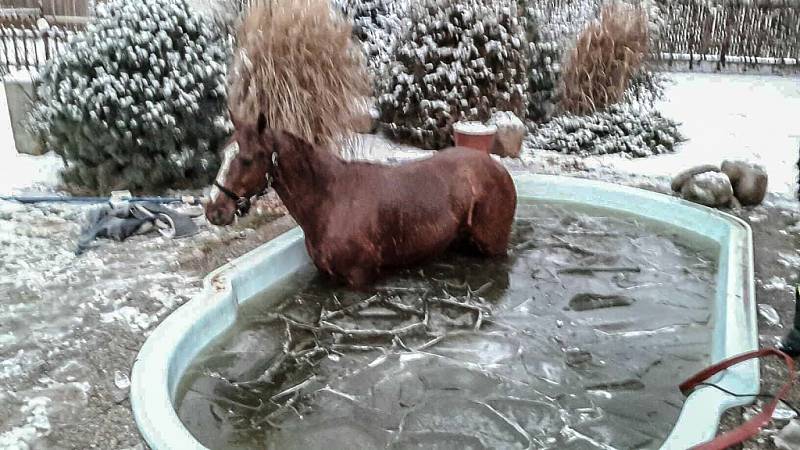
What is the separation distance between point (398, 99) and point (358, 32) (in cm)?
213

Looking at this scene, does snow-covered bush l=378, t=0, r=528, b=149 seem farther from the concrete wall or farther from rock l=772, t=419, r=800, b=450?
rock l=772, t=419, r=800, b=450

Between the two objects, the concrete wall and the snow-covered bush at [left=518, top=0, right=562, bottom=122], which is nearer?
the concrete wall

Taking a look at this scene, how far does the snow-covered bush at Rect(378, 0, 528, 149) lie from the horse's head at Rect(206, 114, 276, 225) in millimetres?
4064

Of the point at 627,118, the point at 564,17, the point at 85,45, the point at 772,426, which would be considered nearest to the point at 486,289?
the point at 772,426

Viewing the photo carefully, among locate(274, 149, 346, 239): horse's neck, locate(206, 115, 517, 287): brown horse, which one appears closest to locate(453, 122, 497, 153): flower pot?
locate(206, 115, 517, 287): brown horse

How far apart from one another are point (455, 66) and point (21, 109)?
461 centimetres

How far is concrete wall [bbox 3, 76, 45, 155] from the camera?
6.88 m

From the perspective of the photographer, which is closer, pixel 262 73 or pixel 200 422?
pixel 200 422

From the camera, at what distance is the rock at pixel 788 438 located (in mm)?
2555

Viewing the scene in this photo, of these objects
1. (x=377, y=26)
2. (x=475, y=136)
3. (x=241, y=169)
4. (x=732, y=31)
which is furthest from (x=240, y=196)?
(x=732, y=31)

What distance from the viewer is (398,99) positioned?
790cm

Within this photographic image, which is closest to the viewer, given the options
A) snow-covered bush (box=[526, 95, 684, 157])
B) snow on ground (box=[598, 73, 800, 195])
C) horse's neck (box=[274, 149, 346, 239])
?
horse's neck (box=[274, 149, 346, 239])

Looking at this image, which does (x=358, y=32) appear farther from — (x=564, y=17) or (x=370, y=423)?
(x=370, y=423)

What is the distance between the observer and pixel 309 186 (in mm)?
3906
